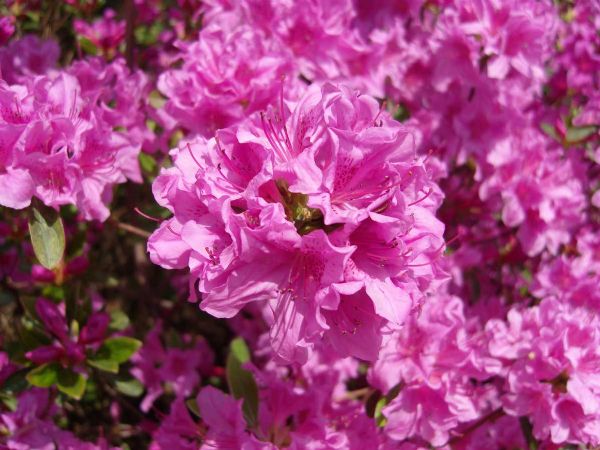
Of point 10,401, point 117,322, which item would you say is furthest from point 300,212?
point 10,401

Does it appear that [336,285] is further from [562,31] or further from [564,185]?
[562,31]

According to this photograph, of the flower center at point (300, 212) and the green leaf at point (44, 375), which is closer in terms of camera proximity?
the flower center at point (300, 212)

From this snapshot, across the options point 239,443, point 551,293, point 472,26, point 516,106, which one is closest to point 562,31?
point 516,106

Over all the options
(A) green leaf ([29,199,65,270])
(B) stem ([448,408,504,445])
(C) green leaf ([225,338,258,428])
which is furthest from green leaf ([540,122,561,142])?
(A) green leaf ([29,199,65,270])

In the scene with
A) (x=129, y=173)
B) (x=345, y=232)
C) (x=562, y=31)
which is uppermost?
(x=345, y=232)

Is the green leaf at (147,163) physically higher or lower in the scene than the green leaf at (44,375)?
higher

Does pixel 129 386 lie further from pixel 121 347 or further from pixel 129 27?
pixel 129 27

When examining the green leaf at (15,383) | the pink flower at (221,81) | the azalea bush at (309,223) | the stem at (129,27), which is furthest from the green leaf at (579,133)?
the green leaf at (15,383)

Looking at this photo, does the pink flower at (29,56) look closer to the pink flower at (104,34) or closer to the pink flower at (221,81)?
the pink flower at (104,34)
